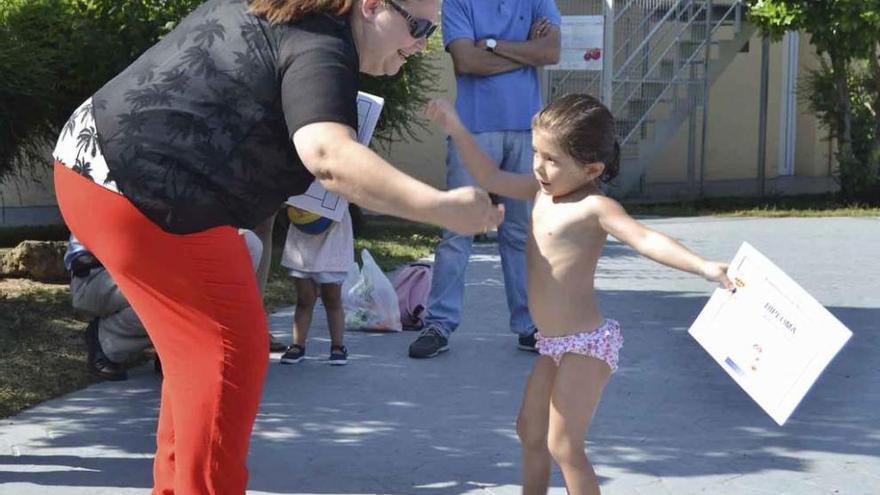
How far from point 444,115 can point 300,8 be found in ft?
3.46

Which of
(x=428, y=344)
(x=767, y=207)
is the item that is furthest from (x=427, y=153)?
(x=428, y=344)

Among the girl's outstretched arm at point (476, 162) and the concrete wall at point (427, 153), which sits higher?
the girl's outstretched arm at point (476, 162)

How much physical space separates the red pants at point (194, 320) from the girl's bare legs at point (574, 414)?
39.9 inches

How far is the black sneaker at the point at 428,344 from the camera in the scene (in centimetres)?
663

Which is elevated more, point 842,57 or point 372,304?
point 842,57

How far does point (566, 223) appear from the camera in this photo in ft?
12.6

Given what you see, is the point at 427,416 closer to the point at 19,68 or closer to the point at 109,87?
the point at 109,87

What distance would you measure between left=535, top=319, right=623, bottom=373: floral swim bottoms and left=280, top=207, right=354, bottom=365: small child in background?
2627 millimetres

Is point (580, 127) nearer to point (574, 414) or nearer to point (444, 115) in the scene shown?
point (444, 115)

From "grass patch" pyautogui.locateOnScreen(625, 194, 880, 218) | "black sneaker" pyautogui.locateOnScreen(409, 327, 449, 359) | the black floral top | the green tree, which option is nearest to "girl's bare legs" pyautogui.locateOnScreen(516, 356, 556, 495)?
the black floral top

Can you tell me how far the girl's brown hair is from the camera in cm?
294

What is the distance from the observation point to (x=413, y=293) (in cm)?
769

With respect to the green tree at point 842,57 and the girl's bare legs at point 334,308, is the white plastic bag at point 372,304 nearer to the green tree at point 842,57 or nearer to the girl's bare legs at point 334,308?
the girl's bare legs at point 334,308

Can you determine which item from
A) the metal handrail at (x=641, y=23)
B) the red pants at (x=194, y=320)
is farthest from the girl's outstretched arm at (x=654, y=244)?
the metal handrail at (x=641, y=23)
